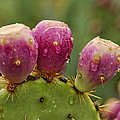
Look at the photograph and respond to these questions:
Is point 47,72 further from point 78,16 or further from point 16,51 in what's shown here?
point 78,16

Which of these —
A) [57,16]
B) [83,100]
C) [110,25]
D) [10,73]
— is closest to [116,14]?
[110,25]

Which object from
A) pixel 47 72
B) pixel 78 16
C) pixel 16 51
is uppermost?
pixel 16 51

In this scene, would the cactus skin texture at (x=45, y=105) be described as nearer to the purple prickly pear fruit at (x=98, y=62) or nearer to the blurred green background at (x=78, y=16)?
the purple prickly pear fruit at (x=98, y=62)

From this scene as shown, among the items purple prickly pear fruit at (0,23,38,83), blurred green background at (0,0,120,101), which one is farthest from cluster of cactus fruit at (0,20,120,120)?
blurred green background at (0,0,120,101)

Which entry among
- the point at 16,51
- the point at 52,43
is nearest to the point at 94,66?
the point at 52,43

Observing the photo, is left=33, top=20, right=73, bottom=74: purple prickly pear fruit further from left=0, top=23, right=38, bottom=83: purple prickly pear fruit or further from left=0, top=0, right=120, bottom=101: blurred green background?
left=0, top=0, right=120, bottom=101: blurred green background

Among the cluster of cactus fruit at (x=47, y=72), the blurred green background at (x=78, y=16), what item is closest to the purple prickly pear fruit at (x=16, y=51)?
the cluster of cactus fruit at (x=47, y=72)

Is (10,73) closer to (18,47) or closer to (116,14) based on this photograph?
(18,47)
